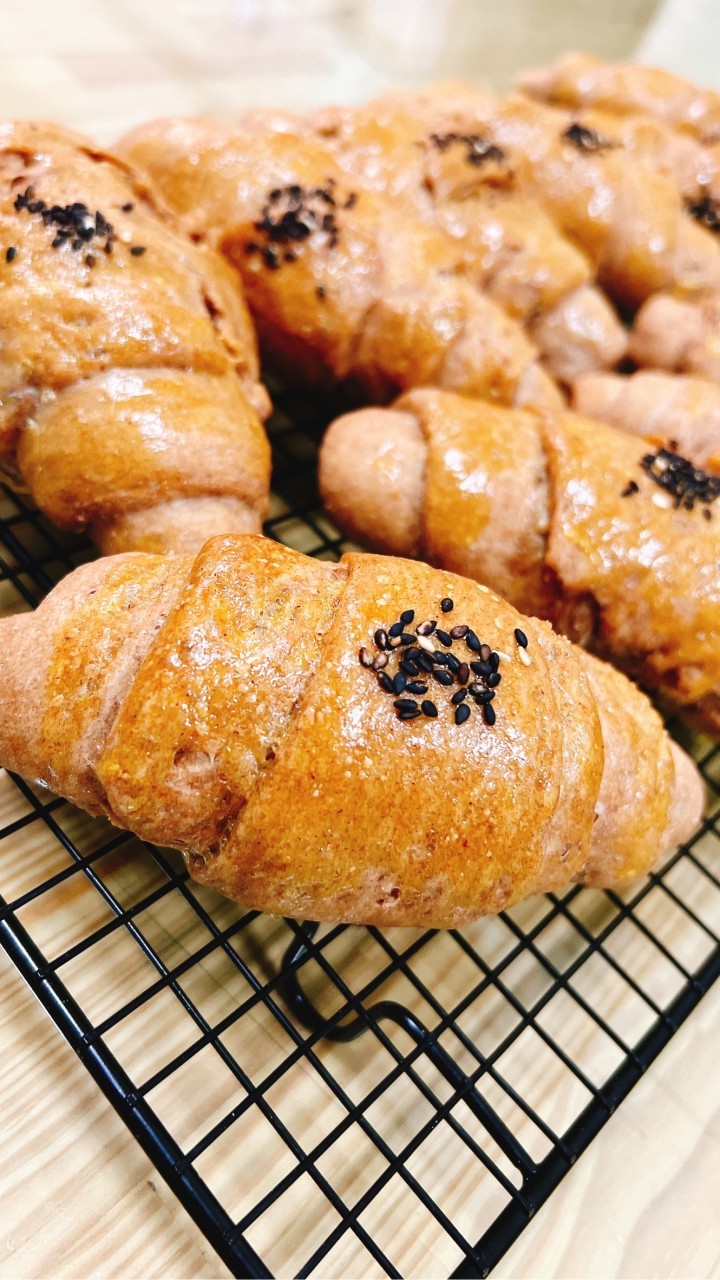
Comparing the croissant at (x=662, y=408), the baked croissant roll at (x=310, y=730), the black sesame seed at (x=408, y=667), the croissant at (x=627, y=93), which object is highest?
the croissant at (x=627, y=93)

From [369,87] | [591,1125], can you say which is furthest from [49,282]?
[369,87]

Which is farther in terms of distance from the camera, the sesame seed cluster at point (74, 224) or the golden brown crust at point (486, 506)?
the golden brown crust at point (486, 506)

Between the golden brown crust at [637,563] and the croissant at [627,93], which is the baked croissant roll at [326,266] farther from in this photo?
the croissant at [627,93]

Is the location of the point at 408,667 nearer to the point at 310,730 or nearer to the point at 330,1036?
the point at 310,730

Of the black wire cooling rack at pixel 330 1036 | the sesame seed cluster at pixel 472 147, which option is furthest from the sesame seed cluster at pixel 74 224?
the sesame seed cluster at pixel 472 147

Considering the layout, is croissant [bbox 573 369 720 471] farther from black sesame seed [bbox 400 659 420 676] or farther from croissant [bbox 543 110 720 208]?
black sesame seed [bbox 400 659 420 676]

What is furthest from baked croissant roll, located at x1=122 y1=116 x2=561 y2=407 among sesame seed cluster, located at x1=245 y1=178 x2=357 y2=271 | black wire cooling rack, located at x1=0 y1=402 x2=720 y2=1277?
black wire cooling rack, located at x1=0 y1=402 x2=720 y2=1277

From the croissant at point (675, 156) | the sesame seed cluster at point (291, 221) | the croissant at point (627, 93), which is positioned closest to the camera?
the sesame seed cluster at point (291, 221)
